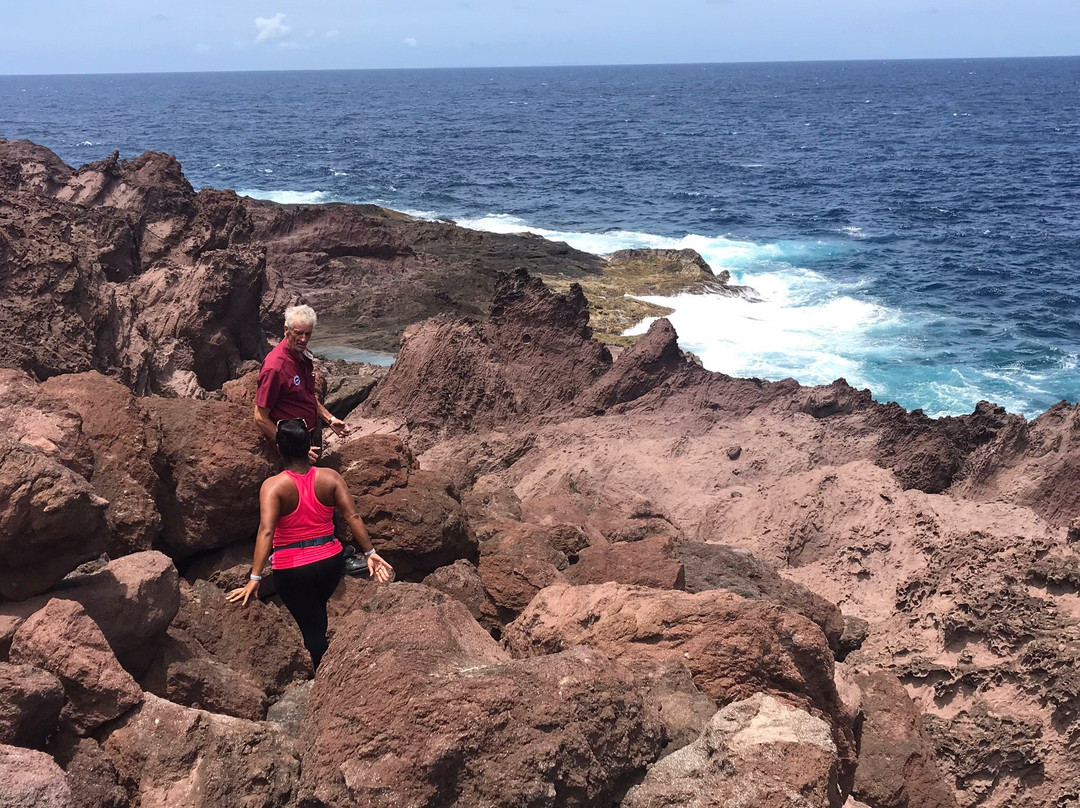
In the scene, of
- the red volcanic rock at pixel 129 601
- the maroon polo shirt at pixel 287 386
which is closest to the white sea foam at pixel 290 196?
the maroon polo shirt at pixel 287 386

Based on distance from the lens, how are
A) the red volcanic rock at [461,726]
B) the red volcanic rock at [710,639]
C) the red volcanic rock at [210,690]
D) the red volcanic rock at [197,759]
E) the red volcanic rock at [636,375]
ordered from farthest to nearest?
the red volcanic rock at [636,375] < the red volcanic rock at [710,639] < the red volcanic rock at [210,690] < the red volcanic rock at [197,759] < the red volcanic rock at [461,726]

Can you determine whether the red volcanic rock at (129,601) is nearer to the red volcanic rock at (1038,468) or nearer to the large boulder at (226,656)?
the large boulder at (226,656)

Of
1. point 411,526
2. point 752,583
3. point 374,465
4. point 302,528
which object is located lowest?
point 752,583

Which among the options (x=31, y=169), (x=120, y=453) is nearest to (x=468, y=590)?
(x=120, y=453)

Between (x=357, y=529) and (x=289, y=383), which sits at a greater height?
(x=289, y=383)

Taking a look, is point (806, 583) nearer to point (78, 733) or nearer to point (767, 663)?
point (767, 663)

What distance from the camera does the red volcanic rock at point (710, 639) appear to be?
5.04m

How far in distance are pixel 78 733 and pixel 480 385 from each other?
9.11 m

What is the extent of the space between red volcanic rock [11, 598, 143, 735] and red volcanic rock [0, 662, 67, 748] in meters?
0.18

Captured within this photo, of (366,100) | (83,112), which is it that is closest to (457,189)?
(83,112)

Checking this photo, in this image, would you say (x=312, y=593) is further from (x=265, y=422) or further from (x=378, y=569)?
(x=265, y=422)

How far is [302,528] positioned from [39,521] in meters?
1.39

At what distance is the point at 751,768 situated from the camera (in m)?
4.02

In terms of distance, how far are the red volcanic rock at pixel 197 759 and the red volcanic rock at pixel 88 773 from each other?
0.31ft
